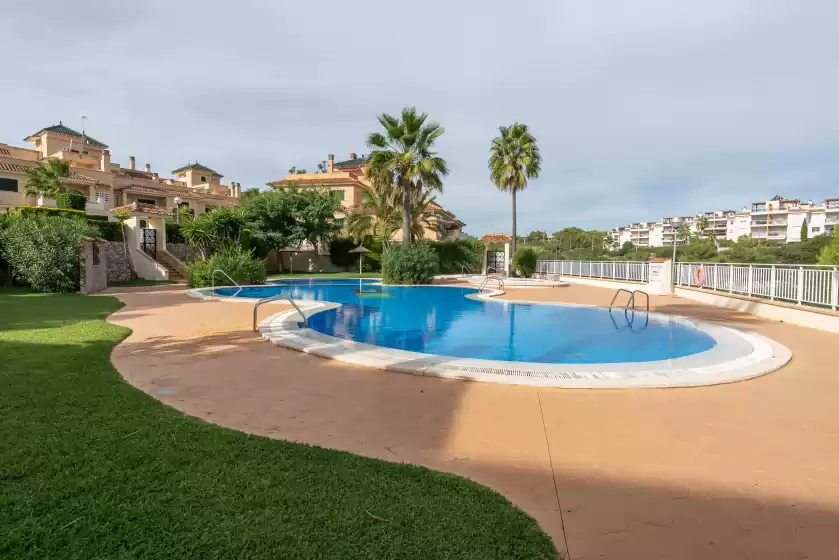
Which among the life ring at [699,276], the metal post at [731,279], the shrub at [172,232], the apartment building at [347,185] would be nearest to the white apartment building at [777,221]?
the apartment building at [347,185]

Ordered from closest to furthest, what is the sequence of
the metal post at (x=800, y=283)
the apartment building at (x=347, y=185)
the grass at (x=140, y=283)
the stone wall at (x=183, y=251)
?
1. the metal post at (x=800, y=283)
2. the grass at (x=140, y=283)
3. the stone wall at (x=183, y=251)
4. the apartment building at (x=347, y=185)

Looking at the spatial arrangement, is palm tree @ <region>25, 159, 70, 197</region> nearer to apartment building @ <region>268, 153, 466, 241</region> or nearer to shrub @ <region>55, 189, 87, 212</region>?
shrub @ <region>55, 189, 87, 212</region>

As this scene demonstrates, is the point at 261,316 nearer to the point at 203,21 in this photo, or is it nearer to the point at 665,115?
the point at 203,21

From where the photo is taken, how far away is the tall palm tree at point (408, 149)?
74.7 ft

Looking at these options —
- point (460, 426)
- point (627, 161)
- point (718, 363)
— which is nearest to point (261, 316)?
point (460, 426)

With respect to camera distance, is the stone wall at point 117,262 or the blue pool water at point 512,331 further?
the stone wall at point 117,262

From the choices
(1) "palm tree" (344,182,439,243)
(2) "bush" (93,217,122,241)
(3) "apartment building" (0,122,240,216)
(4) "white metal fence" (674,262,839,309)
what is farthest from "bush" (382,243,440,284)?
(2) "bush" (93,217,122,241)

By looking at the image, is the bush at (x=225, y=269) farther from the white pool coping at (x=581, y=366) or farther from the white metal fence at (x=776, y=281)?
the white metal fence at (x=776, y=281)

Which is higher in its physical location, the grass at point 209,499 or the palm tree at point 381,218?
the palm tree at point 381,218

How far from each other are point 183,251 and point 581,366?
94.0 feet

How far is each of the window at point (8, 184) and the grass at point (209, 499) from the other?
1556 inches

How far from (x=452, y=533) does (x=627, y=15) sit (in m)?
14.2

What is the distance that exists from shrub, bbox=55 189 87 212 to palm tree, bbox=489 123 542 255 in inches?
1008

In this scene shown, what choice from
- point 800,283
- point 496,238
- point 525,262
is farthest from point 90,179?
point 800,283
